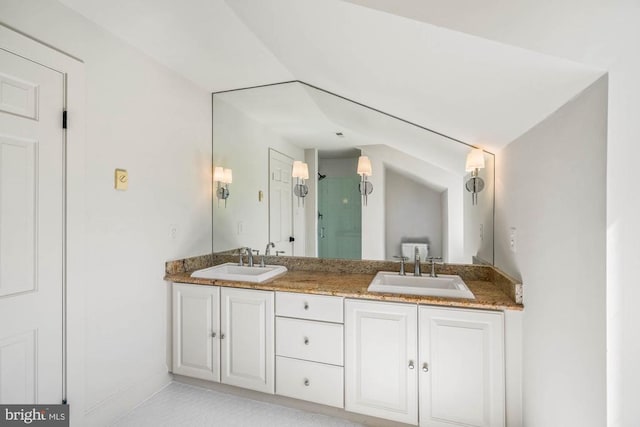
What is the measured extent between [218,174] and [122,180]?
87cm

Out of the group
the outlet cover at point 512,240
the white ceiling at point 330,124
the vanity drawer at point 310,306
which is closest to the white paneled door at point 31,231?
the vanity drawer at point 310,306

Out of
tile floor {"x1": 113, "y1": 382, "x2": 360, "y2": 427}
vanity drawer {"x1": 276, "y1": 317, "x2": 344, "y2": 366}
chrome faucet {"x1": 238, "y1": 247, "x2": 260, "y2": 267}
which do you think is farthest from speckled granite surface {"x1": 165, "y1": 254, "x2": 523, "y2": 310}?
tile floor {"x1": 113, "y1": 382, "x2": 360, "y2": 427}

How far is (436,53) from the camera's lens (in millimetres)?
1059

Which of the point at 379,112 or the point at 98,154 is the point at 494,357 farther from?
the point at 98,154

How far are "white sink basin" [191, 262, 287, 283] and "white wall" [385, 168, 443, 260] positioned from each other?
0.90 m

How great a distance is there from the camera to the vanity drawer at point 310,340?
1.80m

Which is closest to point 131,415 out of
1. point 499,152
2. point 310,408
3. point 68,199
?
point 310,408

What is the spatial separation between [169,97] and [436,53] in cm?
197

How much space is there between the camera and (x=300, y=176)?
2488mm

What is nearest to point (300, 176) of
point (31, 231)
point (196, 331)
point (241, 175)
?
point (241, 175)

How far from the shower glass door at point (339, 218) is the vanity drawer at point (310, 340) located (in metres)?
0.68

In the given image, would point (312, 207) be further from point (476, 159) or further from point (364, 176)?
point (476, 159)

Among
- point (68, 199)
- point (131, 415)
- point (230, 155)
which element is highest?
point (230, 155)

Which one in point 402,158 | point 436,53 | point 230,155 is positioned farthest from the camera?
point 230,155
